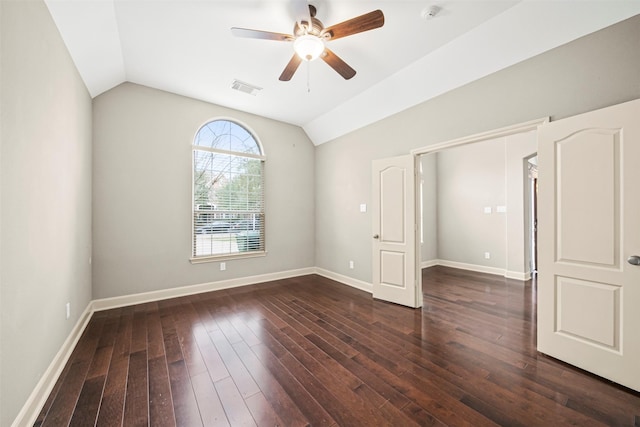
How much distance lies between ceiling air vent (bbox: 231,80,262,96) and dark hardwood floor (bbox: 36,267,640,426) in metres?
3.14

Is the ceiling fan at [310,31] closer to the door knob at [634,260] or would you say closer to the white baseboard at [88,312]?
the door knob at [634,260]

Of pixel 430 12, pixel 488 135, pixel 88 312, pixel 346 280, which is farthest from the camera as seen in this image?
pixel 346 280

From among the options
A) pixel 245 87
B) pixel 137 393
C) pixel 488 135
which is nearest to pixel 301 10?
pixel 245 87

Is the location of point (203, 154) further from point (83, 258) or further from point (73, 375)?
point (73, 375)

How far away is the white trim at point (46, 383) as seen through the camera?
149 cm

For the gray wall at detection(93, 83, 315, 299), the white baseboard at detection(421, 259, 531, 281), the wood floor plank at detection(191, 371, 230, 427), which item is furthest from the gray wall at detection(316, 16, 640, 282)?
the wood floor plank at detection(191, 371, 230, 427)

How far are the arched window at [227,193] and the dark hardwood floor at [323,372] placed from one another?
118cm

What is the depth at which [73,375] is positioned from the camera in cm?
200

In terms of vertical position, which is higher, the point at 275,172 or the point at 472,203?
the point at 275,172

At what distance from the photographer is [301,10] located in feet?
6.70

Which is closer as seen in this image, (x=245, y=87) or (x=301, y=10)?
(x=301, y=10)

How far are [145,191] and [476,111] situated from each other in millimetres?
4464

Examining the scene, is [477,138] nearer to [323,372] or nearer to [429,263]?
[323,372]

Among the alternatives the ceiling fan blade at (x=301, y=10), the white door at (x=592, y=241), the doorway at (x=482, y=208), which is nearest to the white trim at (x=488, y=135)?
the white door at (x=592, y=241)
